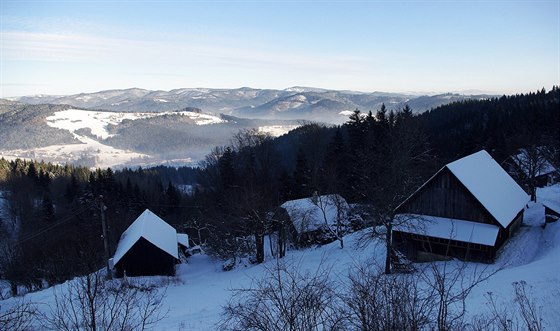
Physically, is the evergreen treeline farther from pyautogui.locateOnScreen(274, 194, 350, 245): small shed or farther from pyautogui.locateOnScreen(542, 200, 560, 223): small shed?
pyautogui.locateOnScreen(542, 200, 560, 223): small shed

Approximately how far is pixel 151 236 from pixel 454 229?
23.7m

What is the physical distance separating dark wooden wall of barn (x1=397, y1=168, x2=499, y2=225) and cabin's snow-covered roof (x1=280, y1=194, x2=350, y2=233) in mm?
8921

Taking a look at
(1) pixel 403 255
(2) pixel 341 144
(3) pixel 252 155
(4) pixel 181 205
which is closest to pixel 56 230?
(4) pixel 181 205

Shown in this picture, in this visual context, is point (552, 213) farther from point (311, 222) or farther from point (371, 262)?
point (311, 222)

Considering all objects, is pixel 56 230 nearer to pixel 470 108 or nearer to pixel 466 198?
pixel 466 198

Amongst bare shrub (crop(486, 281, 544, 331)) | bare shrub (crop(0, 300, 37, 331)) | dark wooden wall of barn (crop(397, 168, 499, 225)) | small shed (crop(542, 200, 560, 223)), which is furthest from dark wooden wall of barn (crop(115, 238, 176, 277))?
small shed (crop(542, 200, 560, 223))

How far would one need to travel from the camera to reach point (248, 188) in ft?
129

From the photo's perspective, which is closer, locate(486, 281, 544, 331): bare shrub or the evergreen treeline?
locate(486, 281, 544, 331): bare shrub

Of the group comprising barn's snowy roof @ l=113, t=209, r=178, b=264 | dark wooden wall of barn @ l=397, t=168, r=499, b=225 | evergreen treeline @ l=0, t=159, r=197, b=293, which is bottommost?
evergreen treeline @ l=0, t=159, r=197, b=293

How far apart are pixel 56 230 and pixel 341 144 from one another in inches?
1635

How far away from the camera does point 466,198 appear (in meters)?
22.3

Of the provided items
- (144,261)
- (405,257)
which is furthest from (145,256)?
(405,257)

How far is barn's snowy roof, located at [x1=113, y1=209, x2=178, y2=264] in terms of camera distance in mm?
30500

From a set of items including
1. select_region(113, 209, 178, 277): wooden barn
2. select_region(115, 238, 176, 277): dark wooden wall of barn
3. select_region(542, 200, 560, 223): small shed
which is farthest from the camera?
select_region(115, 238, 176, 277): dark wooden wall of barn
